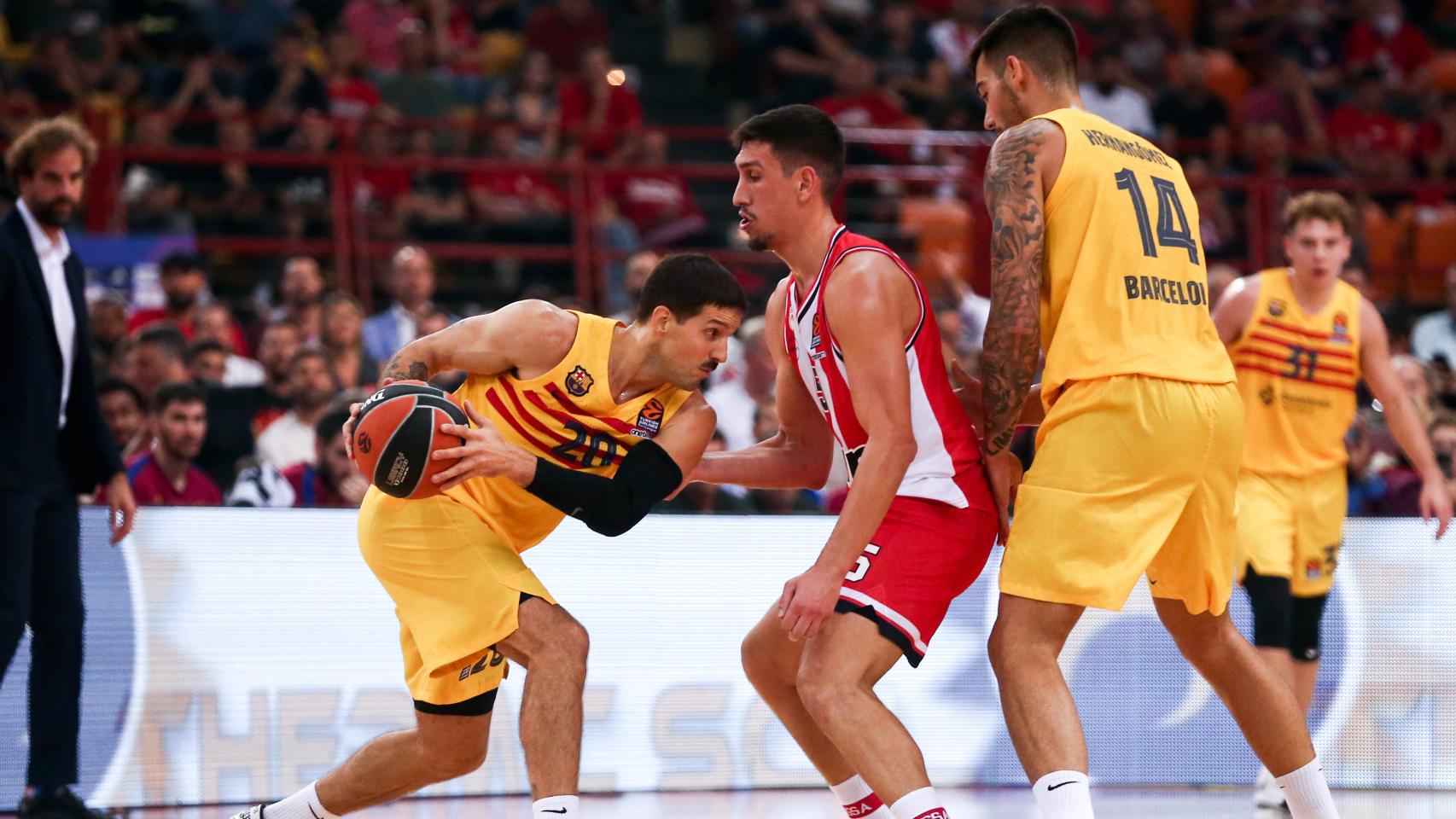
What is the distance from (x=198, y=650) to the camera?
278 inches

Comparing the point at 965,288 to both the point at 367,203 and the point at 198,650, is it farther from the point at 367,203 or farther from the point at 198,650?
the point at 198,650

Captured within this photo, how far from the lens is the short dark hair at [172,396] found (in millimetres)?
7898

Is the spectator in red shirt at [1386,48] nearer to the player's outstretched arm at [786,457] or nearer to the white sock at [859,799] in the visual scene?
the player's outstretched arm at [786,457]

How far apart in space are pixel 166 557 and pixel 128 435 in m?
1.64

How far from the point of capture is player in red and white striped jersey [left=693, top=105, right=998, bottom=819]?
4203 mm

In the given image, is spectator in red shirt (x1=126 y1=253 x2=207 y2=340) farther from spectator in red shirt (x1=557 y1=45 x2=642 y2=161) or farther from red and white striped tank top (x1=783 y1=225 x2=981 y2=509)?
red and white striped tank top (x1=783 y1=225 x2=981 y2=509)

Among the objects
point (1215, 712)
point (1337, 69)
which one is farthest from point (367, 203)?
point (1337, 69)

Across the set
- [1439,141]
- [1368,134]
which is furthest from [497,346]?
[1439,141]

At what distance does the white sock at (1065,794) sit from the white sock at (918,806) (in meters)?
0.26

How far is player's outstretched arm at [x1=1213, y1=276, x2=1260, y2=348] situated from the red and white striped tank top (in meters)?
2.96

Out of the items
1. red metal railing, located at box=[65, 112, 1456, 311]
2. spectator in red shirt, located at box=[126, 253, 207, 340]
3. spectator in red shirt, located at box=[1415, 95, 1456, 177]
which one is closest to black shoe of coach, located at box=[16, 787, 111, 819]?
spectator in red shirt, located at box=[126, 253, 207, 340]

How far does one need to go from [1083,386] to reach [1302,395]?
3.17m

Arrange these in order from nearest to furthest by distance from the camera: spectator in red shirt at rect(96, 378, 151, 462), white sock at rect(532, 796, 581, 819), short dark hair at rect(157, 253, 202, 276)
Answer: white sock at rect(532, 796, 581, 819), spectator in red shirt at rect(96, 378, 151, 462), short dark hair at rect(157, 253, 202, 276)

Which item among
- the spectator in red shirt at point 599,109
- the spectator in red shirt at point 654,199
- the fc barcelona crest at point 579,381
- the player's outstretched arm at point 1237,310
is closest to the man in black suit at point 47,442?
the fc barcelona crest at point 579,381
